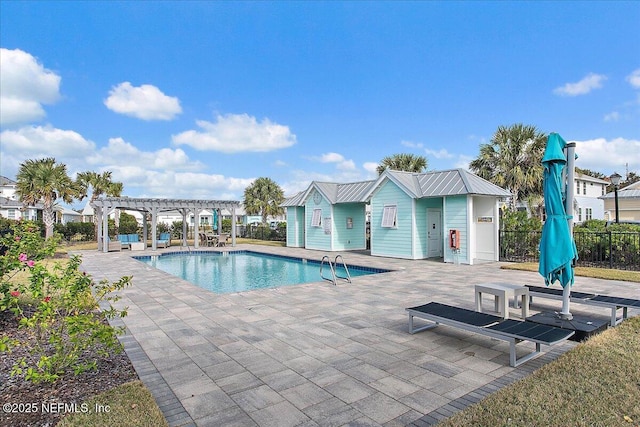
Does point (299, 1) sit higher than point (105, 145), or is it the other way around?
point (299, 1)

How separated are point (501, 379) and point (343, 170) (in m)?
40.5

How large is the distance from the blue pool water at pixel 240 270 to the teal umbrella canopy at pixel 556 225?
23.7 feet

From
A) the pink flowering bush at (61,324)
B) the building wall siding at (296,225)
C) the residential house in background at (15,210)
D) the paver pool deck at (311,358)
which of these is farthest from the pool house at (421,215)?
the residential house in background at (15,210)

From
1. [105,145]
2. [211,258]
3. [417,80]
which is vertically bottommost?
[211,258]

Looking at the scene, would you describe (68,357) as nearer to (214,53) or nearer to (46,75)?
(46,75)

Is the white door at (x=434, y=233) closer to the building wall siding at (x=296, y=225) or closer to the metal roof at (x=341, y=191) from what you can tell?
the metal roof at (x=341, y=191)

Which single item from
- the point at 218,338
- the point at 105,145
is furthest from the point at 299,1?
the point at 105,145

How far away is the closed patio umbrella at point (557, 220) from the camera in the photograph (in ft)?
16.2

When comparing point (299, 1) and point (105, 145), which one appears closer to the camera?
point (299, 1)

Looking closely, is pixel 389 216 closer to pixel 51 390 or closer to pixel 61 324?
pixel 61 324

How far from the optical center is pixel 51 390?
3459 mm

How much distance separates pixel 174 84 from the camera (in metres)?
19.7

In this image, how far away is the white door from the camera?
15.2 m

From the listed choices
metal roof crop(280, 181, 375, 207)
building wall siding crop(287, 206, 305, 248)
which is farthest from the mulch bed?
building wall siding crop(287, 206, 305, 248)
